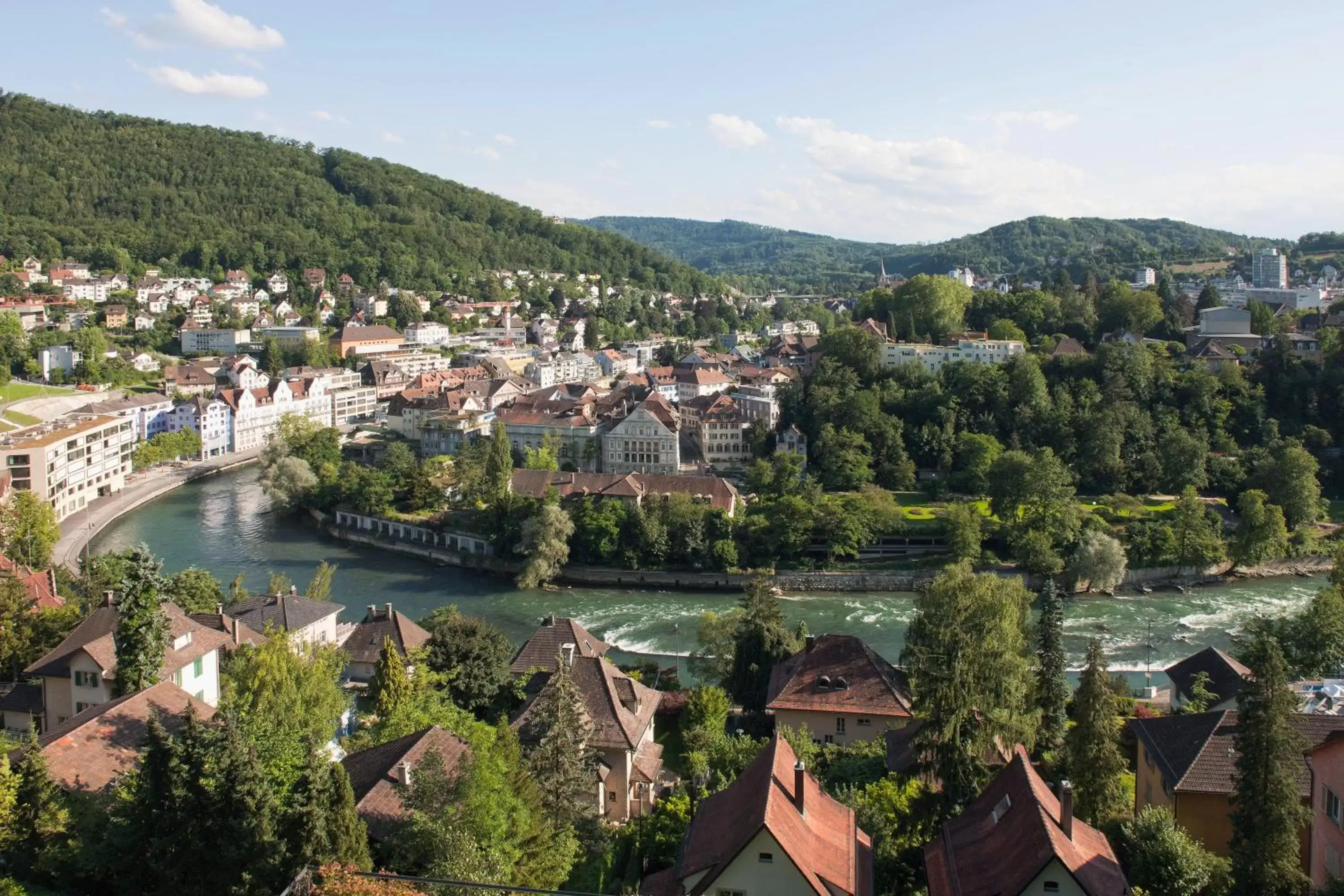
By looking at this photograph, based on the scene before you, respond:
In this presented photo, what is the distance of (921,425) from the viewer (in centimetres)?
3266

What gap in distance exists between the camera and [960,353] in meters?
37.5

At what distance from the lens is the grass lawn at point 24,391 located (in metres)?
34.7

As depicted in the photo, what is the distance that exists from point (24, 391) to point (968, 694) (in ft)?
117

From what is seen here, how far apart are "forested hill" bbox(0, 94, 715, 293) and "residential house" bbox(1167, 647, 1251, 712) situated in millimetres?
56070

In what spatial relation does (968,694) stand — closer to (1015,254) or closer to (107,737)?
(107,737)

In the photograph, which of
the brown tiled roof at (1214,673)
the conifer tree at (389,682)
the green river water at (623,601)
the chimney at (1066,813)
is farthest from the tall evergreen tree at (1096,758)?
the green river water at (623,601)

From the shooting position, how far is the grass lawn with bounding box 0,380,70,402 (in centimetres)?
3469

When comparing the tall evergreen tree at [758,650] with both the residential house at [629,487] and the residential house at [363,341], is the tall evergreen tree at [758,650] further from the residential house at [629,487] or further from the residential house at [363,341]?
the residential house at [363,341]

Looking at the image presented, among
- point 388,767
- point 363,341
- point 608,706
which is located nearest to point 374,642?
point 608,706

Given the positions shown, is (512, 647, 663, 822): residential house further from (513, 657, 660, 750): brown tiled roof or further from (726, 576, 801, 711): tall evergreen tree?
(726, 576, 801, 711): tall evergreen tree

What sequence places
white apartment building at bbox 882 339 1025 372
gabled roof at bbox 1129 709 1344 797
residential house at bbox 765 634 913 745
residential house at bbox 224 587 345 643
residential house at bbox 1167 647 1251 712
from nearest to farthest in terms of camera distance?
1. gabled roof at bbox 1129 709 1344 797
2. residential house at bbox 765 634 913 745
3. residential house at bbox 1167 647 1251 712
4. residential house at bbox 224 587 345 643
5. white apartment building at bbox 882 339 1025 372

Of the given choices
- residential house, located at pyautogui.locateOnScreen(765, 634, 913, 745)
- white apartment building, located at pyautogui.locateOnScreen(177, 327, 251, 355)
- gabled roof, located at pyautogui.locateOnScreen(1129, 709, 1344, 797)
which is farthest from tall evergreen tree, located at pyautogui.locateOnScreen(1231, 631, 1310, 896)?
white apartment building, located at pyautogui.locateOnScreen(177, 327, 251, 355)

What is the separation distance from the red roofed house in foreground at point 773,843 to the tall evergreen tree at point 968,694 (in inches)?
50.2

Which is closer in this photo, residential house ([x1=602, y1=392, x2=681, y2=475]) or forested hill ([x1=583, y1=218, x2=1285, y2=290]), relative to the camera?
residential house ([x1=602, y1=392, x2=681, y2=475])
